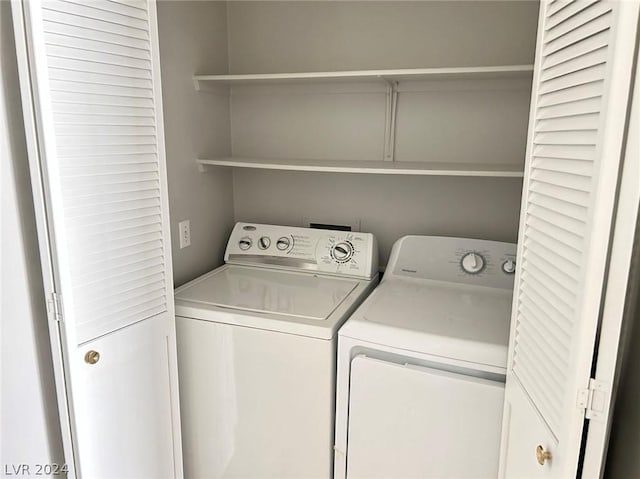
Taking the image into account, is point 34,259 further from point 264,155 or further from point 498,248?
point 498,248

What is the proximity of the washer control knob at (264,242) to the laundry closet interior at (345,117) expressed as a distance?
7.3 inches

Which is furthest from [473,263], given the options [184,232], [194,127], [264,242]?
[194,127]

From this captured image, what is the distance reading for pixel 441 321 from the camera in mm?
1602

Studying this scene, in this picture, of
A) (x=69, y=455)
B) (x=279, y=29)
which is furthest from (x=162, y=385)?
(x=279, y=29)

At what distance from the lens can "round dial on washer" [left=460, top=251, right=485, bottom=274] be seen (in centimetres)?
191

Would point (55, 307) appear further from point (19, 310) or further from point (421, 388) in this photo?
point (421, 388)

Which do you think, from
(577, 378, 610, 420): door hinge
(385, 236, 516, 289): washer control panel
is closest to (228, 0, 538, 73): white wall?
(385, 236, 516, 289): washer control panel

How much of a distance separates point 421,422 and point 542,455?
0.48 meters

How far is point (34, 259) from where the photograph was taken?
4.29 ft

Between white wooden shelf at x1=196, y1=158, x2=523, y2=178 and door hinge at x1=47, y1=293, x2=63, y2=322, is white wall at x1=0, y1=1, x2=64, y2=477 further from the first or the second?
white wooden shelf at x1=196, y1=158, x2=523, y2=178

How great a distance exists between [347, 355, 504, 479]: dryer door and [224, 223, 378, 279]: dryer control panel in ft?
1.98

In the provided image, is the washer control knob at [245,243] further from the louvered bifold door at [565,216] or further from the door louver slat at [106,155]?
the louvered bifold door at [565,216]

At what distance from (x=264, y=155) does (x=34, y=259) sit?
1.23 m

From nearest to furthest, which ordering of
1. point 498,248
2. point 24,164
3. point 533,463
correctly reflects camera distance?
point 533,463 < point 24,164 < point 498,248
